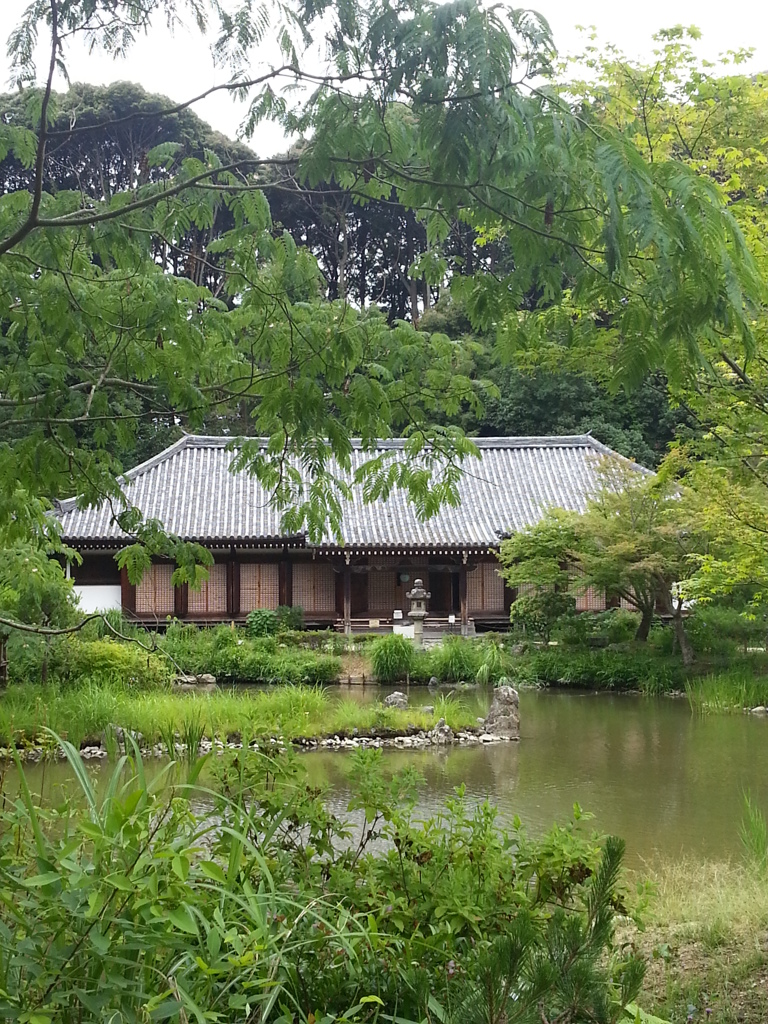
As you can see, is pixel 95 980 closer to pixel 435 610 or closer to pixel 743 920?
pixel 743 920

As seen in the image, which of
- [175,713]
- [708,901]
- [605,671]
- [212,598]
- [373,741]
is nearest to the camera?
[708,901]

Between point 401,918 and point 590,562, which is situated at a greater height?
point 590,562

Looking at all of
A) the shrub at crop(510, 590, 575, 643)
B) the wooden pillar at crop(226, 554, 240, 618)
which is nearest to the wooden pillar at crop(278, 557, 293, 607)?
the wooden pillar at crop(226, 554, 240, 618)

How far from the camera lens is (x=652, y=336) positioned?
2.73m

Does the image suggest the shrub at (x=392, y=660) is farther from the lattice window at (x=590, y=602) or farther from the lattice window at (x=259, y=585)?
the lattice window at (x=590, y=602)

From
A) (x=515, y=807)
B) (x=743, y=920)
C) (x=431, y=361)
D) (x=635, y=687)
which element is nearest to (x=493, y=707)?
(x=515, y=807)

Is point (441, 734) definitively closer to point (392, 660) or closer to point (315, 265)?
point (392, 660)

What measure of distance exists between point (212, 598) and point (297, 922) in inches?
805

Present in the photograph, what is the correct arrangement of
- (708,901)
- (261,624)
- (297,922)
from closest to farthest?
(297,922) → (708,901) → (261,624)

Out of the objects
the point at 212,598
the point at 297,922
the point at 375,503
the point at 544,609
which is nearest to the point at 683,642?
the point at 544,609

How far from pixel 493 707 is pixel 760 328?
833 cm

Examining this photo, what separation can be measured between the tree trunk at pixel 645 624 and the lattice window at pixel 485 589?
494 centimetres

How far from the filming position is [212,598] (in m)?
22.3

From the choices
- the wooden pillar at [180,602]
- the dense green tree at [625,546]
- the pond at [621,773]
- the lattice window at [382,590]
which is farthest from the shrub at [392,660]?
the wooden pillar at [180,602]
